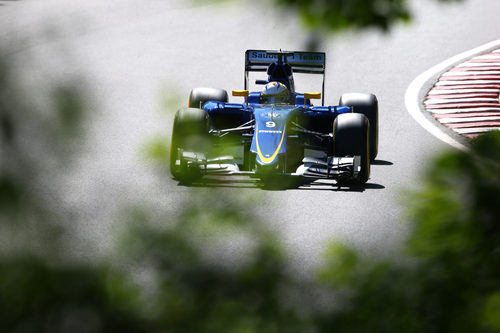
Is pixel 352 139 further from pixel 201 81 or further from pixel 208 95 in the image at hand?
pixel 201 81

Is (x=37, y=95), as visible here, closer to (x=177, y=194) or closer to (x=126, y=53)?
(x=177, y=194)

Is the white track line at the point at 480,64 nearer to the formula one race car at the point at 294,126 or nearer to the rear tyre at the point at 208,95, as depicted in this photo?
the formula one race car at the point at 294,126

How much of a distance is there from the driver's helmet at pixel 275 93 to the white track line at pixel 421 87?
1.95 metres

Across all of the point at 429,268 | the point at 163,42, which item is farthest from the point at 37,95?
Answer: the point at 163,42

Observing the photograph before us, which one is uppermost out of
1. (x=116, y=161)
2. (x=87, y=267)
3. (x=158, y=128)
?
(x=158, y=128)

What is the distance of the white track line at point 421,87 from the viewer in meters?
11.5

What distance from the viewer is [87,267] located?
1645 mm

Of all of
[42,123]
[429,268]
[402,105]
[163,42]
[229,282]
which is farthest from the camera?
[163,42]

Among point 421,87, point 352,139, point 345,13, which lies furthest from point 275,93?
point 345,13

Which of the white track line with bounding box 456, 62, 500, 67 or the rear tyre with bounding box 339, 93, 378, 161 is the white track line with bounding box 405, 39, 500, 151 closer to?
the white track line with bounding box 456, 62, 500, 67

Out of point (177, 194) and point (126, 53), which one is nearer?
point (177, 194)

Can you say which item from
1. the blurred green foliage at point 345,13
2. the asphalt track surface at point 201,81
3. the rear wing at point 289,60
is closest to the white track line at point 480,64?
the asphalt track surface at point 201,81

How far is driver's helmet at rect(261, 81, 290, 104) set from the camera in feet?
31.8

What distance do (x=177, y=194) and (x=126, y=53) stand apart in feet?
49.0
